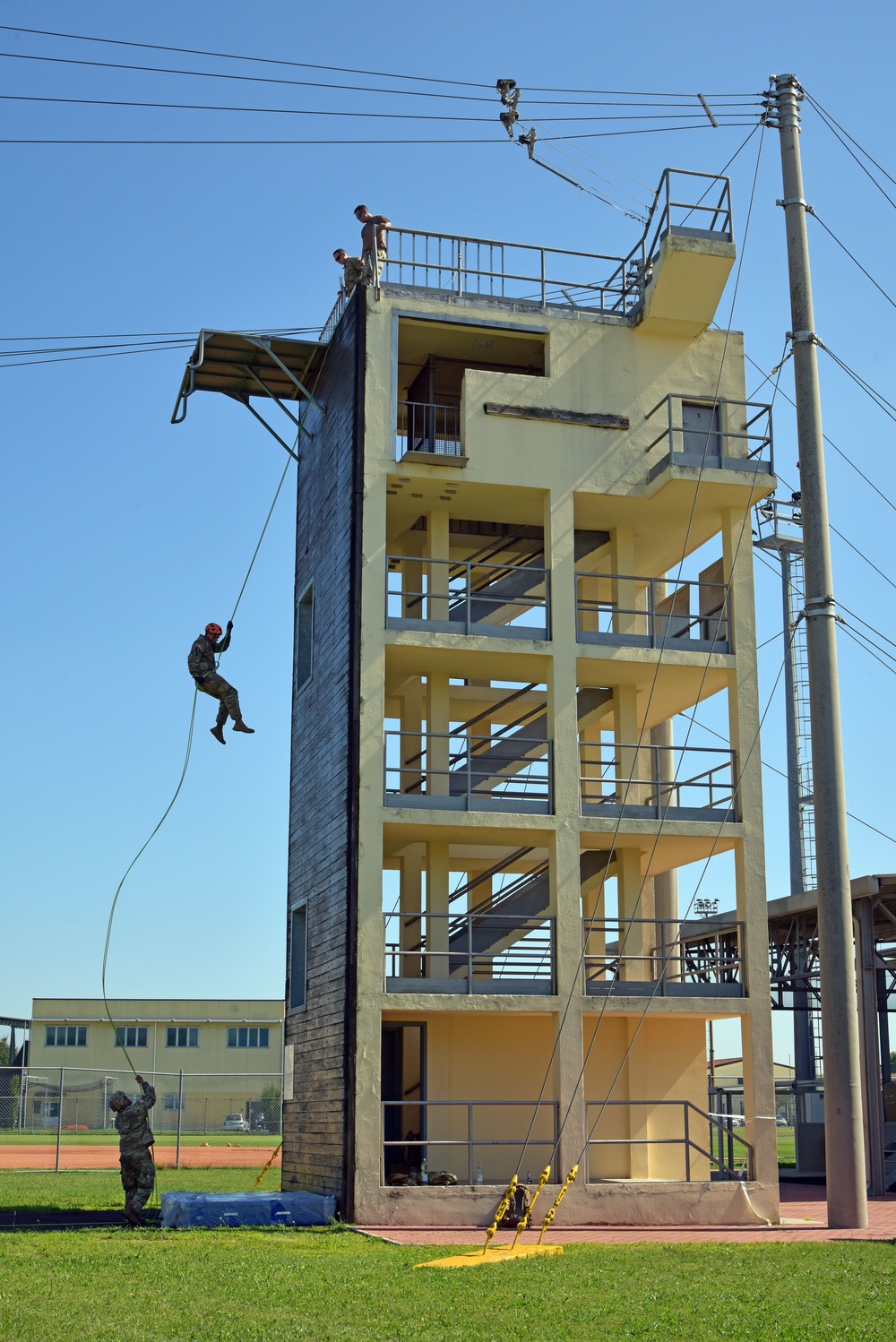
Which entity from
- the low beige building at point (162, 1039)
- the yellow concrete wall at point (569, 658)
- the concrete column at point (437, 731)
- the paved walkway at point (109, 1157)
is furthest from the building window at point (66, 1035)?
the concrete column at point (437, 731)

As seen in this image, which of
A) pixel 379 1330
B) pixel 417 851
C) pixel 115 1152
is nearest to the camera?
pixel 379 1330

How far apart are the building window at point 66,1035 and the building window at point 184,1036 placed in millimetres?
3992

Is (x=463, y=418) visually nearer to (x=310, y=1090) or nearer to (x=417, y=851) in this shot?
(x=417, y=851)

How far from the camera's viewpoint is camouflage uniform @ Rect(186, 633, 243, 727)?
23.0 m

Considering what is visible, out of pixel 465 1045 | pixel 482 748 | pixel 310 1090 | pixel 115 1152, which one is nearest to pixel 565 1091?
pixel 465 1045

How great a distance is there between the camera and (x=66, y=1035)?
6894 cm

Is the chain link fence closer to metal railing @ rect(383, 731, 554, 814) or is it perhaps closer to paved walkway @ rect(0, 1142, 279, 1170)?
paved walkway @ rect(0, 1142, 279, 1170)

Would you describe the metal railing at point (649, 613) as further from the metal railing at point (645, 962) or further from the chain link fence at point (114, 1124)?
the chain link fence at point (114, 1124)

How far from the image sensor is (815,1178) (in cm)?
3100

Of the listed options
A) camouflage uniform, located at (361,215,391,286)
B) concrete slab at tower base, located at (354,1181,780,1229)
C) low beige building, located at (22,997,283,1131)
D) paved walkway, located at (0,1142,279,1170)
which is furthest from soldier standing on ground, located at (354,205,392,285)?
low beige building, located at (22,997,283,1131)

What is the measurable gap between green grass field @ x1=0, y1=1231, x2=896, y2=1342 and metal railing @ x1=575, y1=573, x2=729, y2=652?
32.5 feet

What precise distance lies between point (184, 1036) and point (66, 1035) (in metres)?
5.51

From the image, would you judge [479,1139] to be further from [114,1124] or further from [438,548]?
[438,548]

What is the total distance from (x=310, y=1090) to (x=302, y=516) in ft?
35.4
